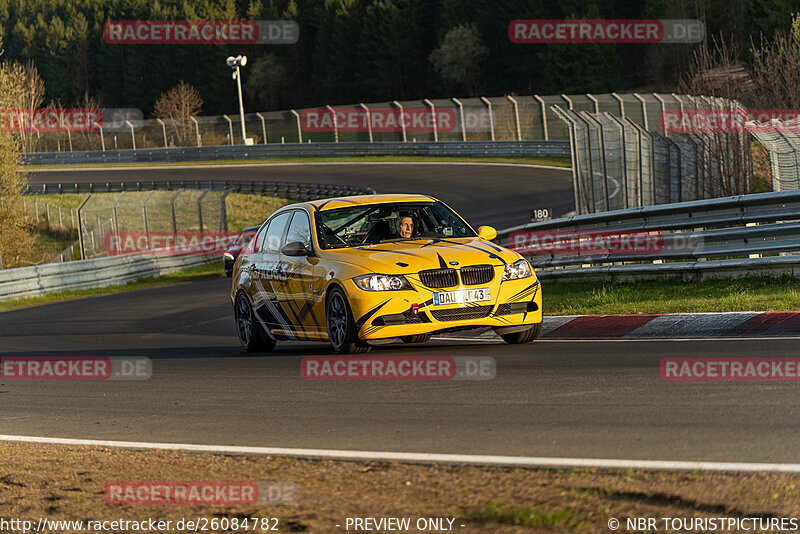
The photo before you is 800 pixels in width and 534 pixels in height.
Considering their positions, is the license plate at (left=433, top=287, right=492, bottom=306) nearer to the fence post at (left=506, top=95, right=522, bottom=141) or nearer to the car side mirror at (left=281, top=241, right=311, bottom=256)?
the car side mirror at (left=281, top=241, right=311, bottom=256)

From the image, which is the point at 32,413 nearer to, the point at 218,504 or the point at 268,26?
the point at 218,504

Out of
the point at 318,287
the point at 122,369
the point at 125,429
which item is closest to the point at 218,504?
the point at 125,429

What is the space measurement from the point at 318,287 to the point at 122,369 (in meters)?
2.49

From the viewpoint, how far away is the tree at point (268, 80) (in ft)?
388

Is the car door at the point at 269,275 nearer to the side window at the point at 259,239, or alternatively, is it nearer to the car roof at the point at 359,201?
the side window at the point at 259,239

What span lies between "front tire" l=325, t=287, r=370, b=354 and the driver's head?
3.84 feet

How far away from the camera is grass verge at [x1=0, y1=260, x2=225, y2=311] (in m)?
28.7

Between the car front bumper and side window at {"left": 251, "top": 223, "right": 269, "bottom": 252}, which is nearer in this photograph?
the car front bumper
